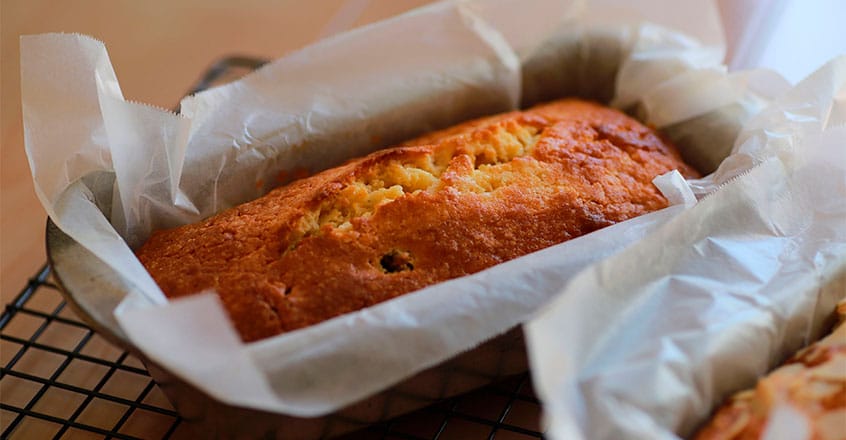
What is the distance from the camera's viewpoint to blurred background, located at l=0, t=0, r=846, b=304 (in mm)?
1589

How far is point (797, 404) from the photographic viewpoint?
915 millimetres

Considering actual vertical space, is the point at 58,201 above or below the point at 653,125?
below

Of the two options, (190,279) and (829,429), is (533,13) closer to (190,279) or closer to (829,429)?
(190,279)

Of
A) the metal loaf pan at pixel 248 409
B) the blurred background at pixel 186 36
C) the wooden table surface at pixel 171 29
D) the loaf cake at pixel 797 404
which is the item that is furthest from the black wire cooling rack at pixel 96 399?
the wooden table surface at pixel 171 29

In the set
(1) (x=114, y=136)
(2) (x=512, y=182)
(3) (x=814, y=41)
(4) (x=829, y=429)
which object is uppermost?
(3) (x=814, y=41)

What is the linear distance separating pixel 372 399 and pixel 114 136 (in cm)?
53

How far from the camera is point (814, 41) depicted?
1.58m

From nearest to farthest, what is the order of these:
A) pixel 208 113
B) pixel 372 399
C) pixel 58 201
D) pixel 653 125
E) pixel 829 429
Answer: pixel 829 429
pixel 372 399
pixel 58 201
pixel 208 113
pixel 653 125

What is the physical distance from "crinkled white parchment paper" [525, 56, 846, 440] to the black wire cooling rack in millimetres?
236

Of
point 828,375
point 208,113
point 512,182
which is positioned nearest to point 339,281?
point 512,182

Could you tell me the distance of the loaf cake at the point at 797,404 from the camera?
0.88 meters

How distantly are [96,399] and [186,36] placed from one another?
108 cm

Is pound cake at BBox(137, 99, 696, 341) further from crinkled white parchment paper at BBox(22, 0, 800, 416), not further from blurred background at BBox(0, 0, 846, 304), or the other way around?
blurred background at BBox(0, 0, 846, 304)

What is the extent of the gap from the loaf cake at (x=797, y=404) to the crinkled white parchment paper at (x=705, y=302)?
0.02 meters
